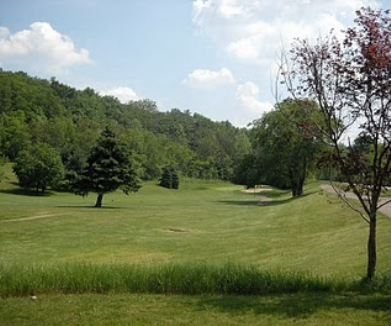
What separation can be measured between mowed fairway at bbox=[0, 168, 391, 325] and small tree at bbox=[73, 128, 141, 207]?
16.4ft

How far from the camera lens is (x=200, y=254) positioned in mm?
18891

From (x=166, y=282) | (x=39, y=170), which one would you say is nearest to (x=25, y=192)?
(x=39, y=170)

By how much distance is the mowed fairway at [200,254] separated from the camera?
618cm

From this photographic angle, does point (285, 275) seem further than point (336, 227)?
No

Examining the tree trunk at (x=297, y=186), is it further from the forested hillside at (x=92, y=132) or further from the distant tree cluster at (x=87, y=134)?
the forested hillside at (x=92, y=132)

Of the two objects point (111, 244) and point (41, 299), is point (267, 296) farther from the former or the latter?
point (111, 244)

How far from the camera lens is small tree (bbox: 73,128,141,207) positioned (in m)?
41.9

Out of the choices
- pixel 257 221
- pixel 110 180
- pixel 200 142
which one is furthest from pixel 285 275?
pixel 200 142

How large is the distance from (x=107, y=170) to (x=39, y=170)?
112 feet

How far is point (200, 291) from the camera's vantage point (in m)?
7.57

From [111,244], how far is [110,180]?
1954cm

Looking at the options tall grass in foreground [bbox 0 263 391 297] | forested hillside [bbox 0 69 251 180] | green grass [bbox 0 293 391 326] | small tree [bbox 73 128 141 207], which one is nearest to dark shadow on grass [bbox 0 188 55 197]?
forested hillside [bbox 0 69 251 180]

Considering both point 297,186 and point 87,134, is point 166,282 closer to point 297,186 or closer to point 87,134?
point 297,186

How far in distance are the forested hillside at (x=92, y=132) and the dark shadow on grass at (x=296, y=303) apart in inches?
2197
